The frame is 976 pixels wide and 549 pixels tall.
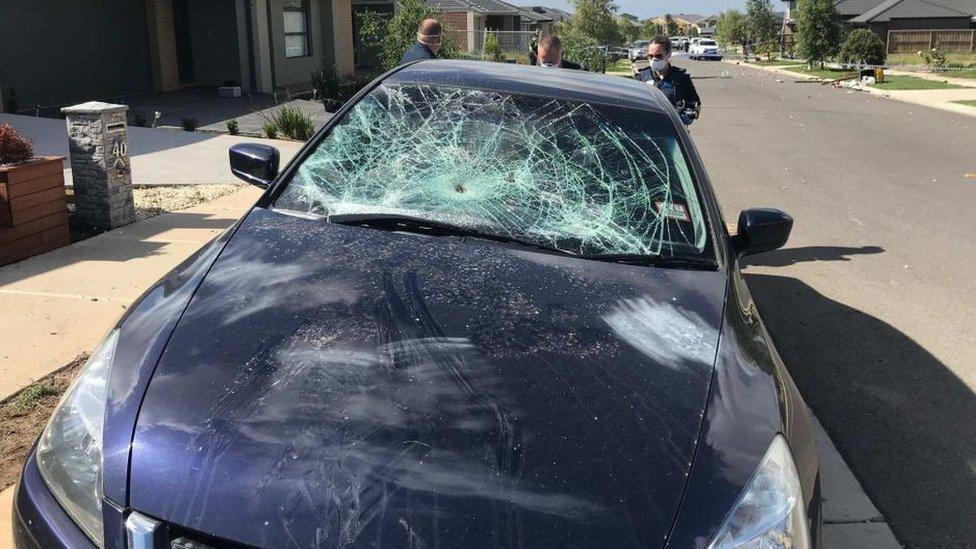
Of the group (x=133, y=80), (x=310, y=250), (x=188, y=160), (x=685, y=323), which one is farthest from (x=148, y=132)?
(x=685, y=323)

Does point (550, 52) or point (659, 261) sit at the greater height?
point (550, 52)

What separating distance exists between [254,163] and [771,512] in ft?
9.16

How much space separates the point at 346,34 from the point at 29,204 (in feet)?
66.3

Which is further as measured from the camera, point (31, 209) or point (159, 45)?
point (159, 45)

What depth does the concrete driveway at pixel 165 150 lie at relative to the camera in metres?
9.84

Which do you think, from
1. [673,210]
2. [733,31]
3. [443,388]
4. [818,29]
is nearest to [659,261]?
[673,210]

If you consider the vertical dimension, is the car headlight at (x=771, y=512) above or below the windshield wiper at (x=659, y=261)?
below

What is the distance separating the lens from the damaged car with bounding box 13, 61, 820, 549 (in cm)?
193

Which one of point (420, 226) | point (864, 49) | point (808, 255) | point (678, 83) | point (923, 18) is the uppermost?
point (923, 18)

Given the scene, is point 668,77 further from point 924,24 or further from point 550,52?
point 924,24

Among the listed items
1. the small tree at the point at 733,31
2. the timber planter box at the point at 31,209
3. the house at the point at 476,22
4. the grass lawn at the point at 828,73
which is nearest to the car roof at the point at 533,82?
the timber planter box at the point at 31,209

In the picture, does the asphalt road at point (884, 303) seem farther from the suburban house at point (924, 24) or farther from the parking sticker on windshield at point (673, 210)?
the suburban house at point (924, 24)

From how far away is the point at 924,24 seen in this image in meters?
56.2

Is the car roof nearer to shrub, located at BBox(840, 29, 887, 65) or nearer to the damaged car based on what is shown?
the damaged car
